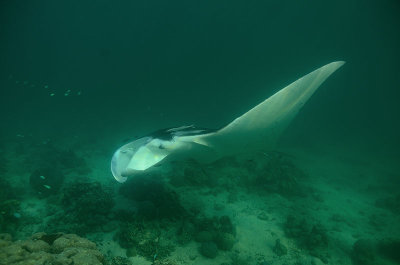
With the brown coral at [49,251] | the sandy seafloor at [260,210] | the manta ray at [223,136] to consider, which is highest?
the manta ray at [223,136]

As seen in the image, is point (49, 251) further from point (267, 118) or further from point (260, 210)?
point (260, 210)

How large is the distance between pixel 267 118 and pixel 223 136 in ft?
2.91

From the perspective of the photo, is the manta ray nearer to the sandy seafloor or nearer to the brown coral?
the brown coral

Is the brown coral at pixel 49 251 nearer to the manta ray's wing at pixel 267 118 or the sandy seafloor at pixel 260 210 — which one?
the sandy seafloor at pixel 260 210

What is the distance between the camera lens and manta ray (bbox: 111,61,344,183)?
3652 millimetres

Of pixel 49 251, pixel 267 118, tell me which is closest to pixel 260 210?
pixel 267 118

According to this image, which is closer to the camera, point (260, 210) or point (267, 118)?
point (267, 118)

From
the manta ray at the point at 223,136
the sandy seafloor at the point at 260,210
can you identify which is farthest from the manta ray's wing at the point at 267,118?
the sandy seafloor at the point at 260,210

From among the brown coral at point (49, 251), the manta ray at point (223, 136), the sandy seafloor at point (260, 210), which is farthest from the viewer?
the sandy seafloor at point (260, 210)

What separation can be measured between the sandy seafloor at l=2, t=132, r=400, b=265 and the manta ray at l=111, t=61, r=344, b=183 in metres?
2.27

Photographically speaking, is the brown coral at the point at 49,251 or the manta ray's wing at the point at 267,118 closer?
the brown coral at the point at 49,251

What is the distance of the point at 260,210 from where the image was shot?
7.23 metres

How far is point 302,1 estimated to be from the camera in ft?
182

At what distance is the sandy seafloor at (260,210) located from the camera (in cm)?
530
